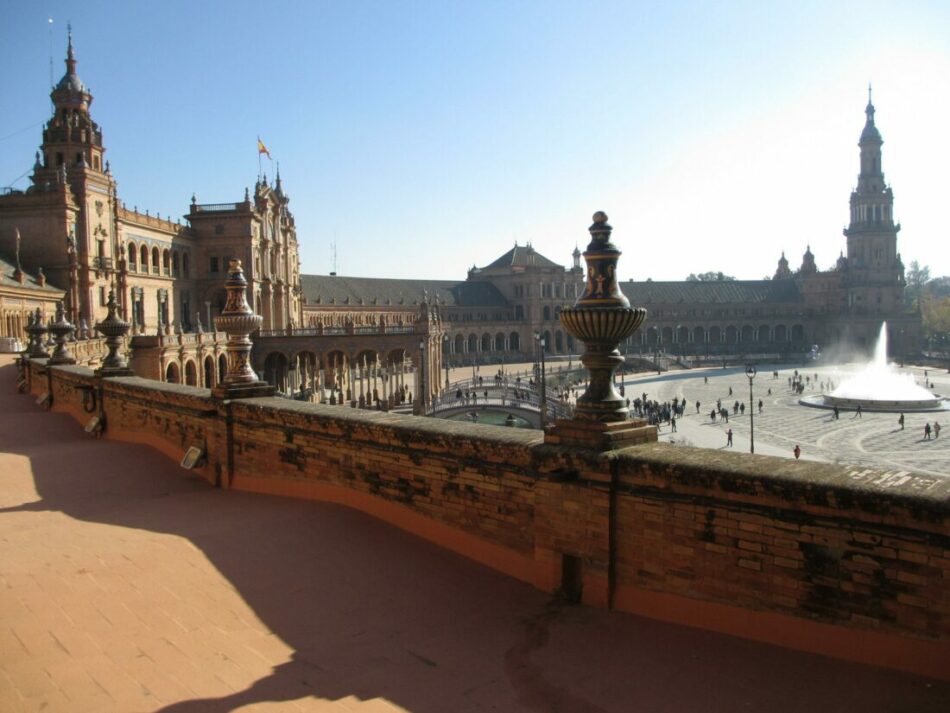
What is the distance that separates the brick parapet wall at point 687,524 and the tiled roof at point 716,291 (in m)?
114

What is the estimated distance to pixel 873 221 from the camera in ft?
368

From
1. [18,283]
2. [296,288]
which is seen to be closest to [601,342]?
[18,283]

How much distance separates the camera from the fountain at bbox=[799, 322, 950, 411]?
51.3 m

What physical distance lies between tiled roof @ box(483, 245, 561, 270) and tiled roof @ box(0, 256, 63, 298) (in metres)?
77.9

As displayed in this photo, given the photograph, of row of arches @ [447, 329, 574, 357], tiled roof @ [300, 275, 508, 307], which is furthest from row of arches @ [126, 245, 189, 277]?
row of arches @ [447, 329, 574, 357]

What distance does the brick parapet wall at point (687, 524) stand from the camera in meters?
4.54

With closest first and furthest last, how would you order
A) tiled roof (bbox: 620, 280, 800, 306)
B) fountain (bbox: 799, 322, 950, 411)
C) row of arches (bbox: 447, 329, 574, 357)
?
1. fountain (bbox: 799, 322, 950, 411)
2. row of arches (bbox: 447, 329, 574, 357)
3. tiled roof (bbox: 620, 280, 800, 306)

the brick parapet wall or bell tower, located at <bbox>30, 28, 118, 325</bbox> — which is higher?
bell tower, located at <bbox>30, 28, 118, 325</bbox>

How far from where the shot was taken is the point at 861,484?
468 centimetres

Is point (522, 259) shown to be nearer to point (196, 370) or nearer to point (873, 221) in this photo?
point (873, 221)

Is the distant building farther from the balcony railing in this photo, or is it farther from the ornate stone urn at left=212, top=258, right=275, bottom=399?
the ornate stone urn at left=212, top=258, right=275, bottom=399

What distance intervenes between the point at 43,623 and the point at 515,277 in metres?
109

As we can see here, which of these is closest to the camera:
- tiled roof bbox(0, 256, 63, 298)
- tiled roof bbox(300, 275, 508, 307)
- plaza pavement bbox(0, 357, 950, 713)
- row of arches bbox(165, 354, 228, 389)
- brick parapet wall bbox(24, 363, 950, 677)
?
brick parapet wall bbox(24, 363, 950, 677)

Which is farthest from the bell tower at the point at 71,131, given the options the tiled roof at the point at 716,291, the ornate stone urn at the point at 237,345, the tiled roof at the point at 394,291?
the tiled roof at the point at 716,291
